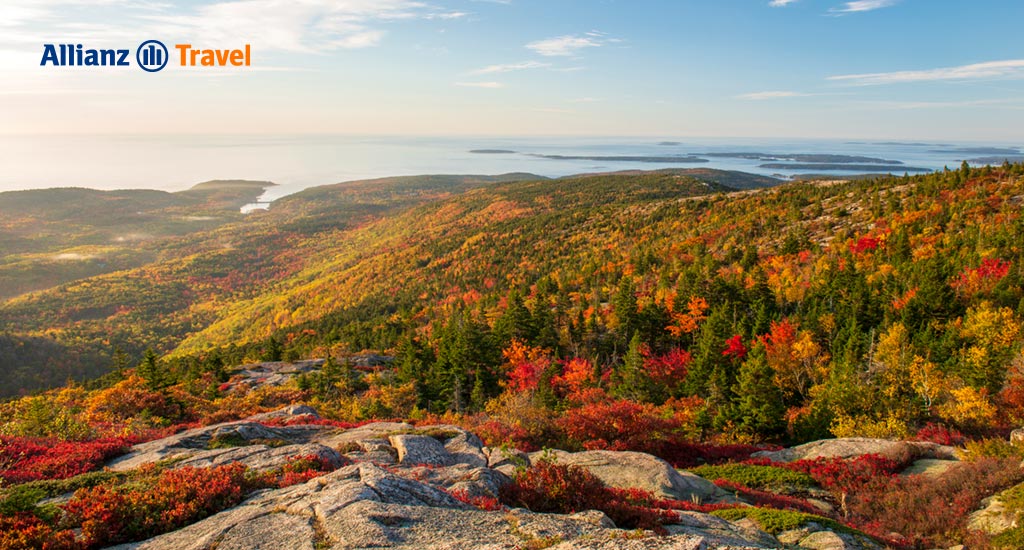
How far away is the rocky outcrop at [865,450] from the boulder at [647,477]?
32.4 feet

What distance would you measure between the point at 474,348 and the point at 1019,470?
4558 centimetres

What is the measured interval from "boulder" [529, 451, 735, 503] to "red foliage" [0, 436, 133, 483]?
55.7 feet

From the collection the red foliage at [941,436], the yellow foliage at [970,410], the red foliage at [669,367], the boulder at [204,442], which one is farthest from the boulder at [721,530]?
the red foliage at [669,367]

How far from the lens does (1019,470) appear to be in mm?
18953

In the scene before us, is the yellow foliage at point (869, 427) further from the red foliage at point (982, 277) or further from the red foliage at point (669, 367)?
the red foliage at point (982, 277)

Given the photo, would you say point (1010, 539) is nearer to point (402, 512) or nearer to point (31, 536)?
point (402, 512)

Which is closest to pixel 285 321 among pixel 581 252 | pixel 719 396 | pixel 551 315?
pixel 581 252

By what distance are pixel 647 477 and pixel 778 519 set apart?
5.83m

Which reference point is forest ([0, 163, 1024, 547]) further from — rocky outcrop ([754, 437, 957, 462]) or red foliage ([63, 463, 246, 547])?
red foliage ([63, 463, 246, 547])

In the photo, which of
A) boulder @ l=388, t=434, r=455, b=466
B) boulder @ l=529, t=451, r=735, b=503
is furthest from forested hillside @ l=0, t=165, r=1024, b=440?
boulder @ l=388, t=434, r=455, b=466

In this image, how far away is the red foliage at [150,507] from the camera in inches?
427

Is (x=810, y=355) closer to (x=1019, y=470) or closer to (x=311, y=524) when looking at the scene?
(x=1019, y=470)

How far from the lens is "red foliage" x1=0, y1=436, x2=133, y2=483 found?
1623cm

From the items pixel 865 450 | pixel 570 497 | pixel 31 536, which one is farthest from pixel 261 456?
pixel 865 450
